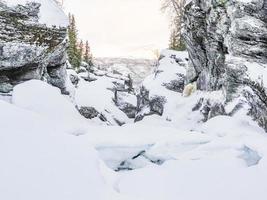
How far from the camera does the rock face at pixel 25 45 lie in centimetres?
1402

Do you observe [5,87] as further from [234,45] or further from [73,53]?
[73,53]

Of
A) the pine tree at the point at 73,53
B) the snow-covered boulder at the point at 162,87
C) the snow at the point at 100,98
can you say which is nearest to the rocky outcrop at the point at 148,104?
the snow-covered boulder at the point at 162,87

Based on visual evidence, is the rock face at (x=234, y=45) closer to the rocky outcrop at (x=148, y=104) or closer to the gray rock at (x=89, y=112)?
the rocky outcrop at (x=148, y=104)

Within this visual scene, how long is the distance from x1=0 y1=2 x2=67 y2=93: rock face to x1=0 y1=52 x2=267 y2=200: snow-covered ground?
6373 mm

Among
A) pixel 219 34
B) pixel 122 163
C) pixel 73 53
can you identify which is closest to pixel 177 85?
pixel 219 34

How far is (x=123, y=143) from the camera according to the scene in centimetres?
811

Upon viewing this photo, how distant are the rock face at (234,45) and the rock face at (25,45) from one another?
7.44 metres

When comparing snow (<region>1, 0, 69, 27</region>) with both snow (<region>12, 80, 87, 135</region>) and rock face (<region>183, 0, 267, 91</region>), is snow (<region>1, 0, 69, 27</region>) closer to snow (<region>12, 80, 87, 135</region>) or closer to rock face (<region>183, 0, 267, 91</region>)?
snow (<region>12, 80, 87, 135</region>)

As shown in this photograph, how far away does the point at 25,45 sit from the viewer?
14.5 metres

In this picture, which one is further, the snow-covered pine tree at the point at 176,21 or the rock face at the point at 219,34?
the snow-covered pine tree at the point at 176,21

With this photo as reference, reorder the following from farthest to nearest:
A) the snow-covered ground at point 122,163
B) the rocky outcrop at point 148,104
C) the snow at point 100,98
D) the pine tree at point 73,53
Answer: the pine tree at point 73,53
the snow at point 100,98
the rocky outcrop at point 148,104
the snow-covered ground at point 122,163

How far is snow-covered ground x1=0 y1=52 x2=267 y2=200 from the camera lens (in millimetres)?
5777

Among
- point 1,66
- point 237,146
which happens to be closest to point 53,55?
point 1,66

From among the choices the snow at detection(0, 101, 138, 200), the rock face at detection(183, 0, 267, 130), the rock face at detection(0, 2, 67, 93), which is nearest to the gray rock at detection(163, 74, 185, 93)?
the rock face at detection(183, 0, 267, 130)
